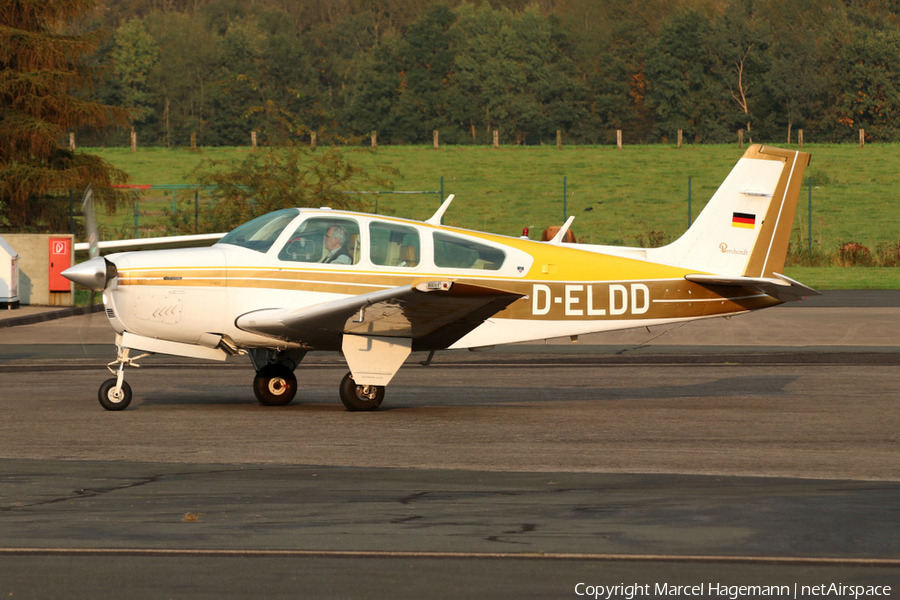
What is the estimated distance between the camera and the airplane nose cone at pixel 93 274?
39.8 ft

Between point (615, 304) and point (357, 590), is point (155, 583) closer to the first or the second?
point (357, 590)

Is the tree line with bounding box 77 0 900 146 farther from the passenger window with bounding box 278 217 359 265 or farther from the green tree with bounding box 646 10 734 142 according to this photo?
the passenger window with bounding box 278 217 359 265

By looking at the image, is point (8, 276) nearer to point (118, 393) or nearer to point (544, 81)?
point (118, 393)

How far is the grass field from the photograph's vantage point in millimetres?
49031

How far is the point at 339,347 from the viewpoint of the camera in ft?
42.2

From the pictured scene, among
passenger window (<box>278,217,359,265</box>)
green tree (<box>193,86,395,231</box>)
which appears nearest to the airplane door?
green tree (<box>193,86,395,231</box>)

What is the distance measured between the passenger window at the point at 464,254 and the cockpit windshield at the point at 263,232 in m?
1.60

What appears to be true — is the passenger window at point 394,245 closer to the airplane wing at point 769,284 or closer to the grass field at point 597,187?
the airplane wing at point 769,284

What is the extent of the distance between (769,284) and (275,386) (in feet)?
18.5

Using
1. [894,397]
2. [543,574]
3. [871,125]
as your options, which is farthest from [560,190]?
[543,574]

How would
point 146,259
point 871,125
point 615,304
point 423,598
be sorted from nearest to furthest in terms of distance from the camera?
point 423,598, point 146,259, point 615,304, point 871,125

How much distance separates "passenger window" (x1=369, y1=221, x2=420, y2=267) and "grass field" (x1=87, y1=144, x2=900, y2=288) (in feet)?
78.1

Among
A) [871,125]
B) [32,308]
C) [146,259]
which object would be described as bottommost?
[32,308]

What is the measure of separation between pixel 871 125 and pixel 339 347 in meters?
80.0
